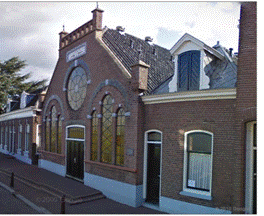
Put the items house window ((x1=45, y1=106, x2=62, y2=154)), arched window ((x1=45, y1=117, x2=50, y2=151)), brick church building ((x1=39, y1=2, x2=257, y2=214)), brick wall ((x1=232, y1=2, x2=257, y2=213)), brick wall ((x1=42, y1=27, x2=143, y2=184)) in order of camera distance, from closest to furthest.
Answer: brick wall ((x1=232, y1=2, x2=257, y2=213)) < brick church building ((x1=39, y1=2, x2=257, y2=214)) < brick wall ((x1=42, y1=27, x2=143, y2=184)) < house window ((x1=45, y1=106, x2=62, y2=154)) < arched window ((x1=45, y1=117, x2=50, y2=151))

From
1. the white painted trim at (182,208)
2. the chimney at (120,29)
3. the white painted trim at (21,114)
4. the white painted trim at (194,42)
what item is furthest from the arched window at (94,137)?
the white painted trim at (21,114)

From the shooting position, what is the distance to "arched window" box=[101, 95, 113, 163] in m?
12.7

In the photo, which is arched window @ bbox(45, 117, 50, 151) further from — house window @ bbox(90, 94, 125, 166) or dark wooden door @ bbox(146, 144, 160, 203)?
dark wooden door @ bbox(146, 144, 160, 203)

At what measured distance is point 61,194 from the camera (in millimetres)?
12312

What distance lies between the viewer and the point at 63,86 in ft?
55.9

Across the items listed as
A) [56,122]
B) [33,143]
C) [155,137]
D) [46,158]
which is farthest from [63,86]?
[155,137]

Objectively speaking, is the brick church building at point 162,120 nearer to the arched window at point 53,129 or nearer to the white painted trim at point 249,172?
the white painted trim at point 249,172

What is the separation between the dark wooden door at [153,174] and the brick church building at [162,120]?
4cm

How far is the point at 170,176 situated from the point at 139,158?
1.64 metres

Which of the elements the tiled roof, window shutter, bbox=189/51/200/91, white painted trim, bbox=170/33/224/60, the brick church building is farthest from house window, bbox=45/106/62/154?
window shutter, bbox=189/51/200/91

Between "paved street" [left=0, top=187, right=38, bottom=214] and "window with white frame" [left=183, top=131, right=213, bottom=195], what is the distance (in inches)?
248

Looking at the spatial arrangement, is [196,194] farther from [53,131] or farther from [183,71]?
[53,131]

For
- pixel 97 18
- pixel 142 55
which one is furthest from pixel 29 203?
pixel 97 18

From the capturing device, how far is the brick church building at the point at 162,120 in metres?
7.84
